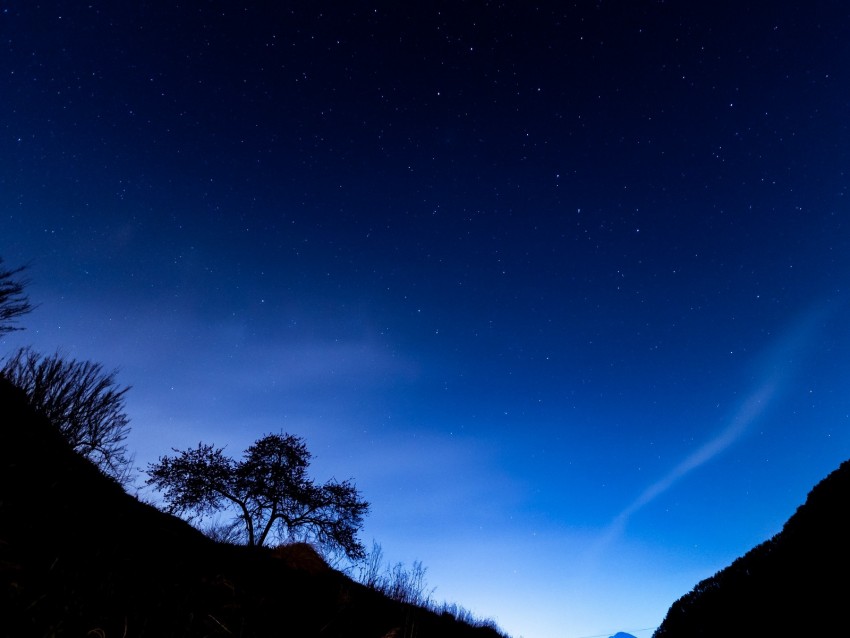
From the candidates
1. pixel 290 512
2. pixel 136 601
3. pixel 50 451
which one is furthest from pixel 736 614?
pixel 290 512

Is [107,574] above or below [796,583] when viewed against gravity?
below

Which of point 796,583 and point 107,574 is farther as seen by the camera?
point 796,583

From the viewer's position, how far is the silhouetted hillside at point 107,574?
95.5 inches

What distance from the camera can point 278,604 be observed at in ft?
17.8

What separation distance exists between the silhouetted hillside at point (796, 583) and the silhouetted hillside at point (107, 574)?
379 cm

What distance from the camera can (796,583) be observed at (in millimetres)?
4355

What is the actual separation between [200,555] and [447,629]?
9.60 metres

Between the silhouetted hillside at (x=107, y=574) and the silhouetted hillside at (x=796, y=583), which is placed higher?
the silhouetted hillside at (x=796, y=583)

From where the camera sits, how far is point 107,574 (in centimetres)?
322

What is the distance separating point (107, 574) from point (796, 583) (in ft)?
21.2

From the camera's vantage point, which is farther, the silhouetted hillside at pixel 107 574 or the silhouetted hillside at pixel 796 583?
the silhouetted hillside at pixel 796 583

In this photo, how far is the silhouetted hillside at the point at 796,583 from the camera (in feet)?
12.8

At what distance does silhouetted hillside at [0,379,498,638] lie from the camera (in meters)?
2.43

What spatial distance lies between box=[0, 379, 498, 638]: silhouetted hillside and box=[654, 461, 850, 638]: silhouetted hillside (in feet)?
12.5
